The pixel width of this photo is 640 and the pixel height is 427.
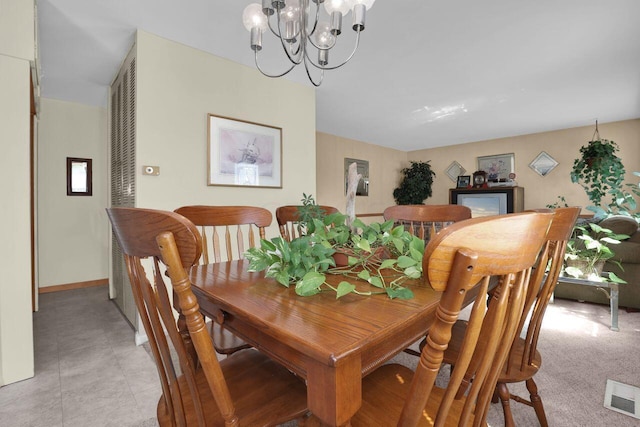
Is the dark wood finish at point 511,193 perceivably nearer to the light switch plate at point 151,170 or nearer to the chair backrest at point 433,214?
the chair backrest at point 433,214

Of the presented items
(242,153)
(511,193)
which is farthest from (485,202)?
(242,153)

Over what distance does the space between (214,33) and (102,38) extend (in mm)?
919

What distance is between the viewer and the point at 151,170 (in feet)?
7.68

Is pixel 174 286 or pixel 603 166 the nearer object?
pixel 174 286

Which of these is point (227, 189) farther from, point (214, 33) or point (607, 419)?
point (607, 419)

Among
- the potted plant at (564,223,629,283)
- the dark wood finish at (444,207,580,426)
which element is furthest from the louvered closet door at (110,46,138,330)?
the potted plant at (564,223,629,283)

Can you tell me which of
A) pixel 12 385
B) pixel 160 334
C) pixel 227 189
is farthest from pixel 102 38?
pixel 160 334

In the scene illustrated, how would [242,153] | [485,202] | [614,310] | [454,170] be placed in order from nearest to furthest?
[614,310], [242,153], [485,202], [454,170]

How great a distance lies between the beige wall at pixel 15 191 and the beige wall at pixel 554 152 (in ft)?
22.8

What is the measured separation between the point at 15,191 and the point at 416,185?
6474 mm

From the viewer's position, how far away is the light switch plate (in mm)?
2322

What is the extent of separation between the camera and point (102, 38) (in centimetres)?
242

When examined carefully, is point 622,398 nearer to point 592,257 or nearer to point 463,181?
point 592,257

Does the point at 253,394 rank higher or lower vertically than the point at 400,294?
lower
